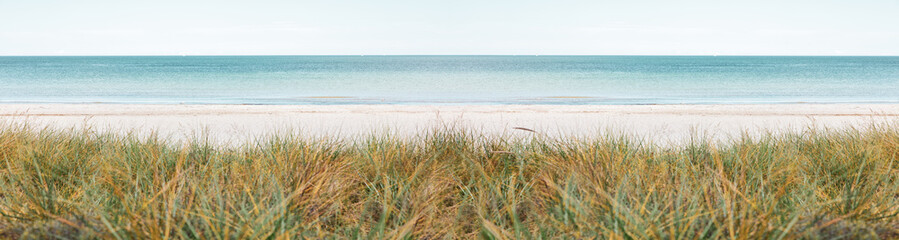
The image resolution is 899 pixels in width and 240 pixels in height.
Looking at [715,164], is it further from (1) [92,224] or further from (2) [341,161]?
(1) [92,224]

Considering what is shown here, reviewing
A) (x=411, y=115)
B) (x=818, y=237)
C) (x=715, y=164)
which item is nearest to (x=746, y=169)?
(x=715, y=164)

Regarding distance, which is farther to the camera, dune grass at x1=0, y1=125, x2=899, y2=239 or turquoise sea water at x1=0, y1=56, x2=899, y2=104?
turquoise sea water at x1=0, y1=56, x2=899, y2=104

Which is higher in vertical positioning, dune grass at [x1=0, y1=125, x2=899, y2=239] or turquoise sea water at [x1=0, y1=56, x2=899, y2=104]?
dune grass at [x1=0, y1=125, x2=899, y2=239]

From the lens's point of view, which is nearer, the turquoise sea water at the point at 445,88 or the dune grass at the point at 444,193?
the dune grass at the point at 444,193

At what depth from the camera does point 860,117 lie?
10508 mm

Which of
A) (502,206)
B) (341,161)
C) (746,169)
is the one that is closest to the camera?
(502,206)

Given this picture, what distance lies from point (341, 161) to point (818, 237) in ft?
7.91

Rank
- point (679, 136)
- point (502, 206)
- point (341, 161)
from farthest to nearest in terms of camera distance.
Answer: point (679, 136) → point (341, 161) → point (502, 206)

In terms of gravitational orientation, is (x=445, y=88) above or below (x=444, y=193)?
below

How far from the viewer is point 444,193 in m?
3.32

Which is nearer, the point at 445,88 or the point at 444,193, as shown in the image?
the point at 444,193

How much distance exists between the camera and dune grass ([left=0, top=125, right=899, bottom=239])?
215cm

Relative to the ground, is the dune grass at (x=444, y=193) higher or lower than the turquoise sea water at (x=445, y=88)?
higher

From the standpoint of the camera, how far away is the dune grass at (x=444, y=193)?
2146mm
